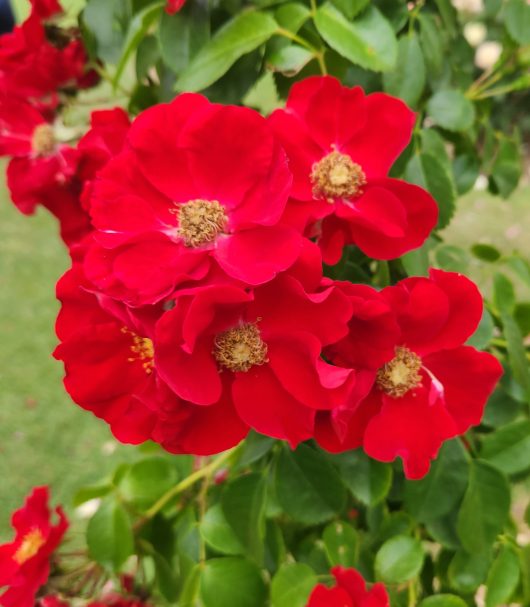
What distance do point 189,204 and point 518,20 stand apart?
508 mm

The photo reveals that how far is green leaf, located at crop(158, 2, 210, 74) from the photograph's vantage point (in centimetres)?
68

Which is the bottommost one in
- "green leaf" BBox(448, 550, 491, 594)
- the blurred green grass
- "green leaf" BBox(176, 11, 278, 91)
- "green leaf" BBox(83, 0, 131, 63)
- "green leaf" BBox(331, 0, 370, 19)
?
the blurred green grass

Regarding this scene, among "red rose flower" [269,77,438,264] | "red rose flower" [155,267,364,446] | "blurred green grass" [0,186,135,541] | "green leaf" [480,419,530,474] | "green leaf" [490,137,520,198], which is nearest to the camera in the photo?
"red rose flower" [155,267,364,446]

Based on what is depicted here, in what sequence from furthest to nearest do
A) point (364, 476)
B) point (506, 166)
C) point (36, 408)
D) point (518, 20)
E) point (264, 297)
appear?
point (36, 408) < point (506, 166) < point (518, 20) < point (364, 476) < point (264, 297)

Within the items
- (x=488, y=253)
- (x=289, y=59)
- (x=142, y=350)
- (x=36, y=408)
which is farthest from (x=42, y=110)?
(x=36, y=408)

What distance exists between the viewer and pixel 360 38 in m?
0.67

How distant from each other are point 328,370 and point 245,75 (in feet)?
1.22

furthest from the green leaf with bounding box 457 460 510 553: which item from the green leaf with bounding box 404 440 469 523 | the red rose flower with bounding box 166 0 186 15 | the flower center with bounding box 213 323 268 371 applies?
the red rose flower with bounding box 166 0 186 15

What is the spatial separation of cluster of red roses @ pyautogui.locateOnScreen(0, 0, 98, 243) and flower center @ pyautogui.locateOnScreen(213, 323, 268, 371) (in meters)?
0.26

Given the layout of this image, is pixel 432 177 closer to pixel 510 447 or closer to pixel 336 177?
pixel 336 177

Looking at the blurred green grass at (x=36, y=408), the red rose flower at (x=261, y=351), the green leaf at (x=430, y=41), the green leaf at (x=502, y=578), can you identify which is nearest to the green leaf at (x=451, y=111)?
the green leaf at (x=430, y=41)

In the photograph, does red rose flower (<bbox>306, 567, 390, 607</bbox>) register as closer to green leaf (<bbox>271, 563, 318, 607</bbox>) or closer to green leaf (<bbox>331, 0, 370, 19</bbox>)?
green leaf (<bbox>271, 563, 318, 607</bbox>)

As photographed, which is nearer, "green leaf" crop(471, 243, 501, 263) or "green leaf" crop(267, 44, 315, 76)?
"green leaf" crop(267, 44, 315, 76)

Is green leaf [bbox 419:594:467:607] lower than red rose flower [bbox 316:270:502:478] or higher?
lower
